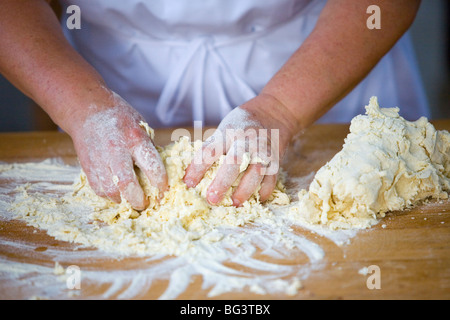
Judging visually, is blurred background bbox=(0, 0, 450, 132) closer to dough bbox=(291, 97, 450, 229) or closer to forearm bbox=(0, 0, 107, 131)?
dough bbox=(291, 97, 450, 229)

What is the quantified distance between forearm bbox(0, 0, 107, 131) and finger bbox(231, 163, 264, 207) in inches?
20.3

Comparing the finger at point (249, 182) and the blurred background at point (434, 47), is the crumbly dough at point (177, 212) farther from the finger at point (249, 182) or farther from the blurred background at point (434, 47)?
the blurred background at point (434, 47)

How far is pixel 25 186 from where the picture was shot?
152cm

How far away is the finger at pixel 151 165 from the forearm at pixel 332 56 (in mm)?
507

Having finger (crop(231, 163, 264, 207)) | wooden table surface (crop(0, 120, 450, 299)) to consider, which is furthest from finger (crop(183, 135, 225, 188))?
wooden table surface (crop(0, 120, 450, 299))

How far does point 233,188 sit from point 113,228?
37 cm

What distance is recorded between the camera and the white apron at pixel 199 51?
1.75 m

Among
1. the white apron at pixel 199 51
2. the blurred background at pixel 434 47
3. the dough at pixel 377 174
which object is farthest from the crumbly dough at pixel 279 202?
the blurred background at pixel 434 47

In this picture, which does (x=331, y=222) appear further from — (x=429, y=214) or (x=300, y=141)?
(x=300, y=141)

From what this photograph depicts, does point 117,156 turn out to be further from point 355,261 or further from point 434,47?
point 434,47

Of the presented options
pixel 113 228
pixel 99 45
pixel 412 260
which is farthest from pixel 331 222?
pixel 99 45

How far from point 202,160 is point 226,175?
0.09 m

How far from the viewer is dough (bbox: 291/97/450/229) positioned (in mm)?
1192

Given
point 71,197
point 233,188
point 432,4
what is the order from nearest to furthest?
point 233,188, point 71,197, point 432,4
